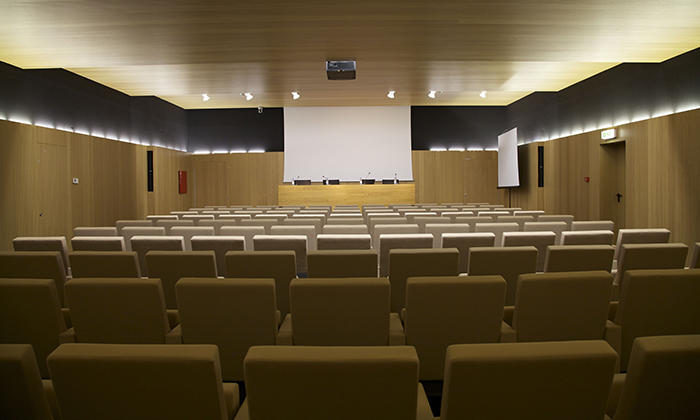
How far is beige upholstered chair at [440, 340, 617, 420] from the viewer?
103 centimetres

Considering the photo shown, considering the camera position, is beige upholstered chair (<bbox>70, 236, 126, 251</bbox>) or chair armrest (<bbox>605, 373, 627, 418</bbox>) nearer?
chair armrest (<bbox>605, 373, 627, 418</bbox>)

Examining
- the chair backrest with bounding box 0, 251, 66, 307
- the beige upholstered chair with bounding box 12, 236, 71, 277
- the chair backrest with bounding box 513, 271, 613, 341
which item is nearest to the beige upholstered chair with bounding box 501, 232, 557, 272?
the chair backrest with bounding box 513, 271, 613, 341

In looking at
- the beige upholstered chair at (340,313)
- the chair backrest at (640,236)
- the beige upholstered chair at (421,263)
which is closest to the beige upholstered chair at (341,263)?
the beige upholstered chair at (421,263)

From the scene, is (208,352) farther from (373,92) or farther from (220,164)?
(220,164)

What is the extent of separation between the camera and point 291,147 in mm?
15070

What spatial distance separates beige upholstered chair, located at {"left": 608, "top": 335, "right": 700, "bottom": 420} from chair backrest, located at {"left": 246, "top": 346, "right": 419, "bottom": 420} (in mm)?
589

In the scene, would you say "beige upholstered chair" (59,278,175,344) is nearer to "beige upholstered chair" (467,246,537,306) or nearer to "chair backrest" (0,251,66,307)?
"chair backrest" (0,251,66,307)

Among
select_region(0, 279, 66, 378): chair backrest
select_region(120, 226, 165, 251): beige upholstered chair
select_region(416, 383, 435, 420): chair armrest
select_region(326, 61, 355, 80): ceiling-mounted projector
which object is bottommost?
select_region(416, 383, 435, 420): chair armrest

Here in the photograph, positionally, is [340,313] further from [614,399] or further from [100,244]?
[100,244]

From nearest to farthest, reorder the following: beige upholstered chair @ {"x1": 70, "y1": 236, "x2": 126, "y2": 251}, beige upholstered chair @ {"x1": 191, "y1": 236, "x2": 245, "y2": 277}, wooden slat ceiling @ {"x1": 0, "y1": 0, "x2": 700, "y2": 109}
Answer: beige upholstered chair @ {"x1": 191, "y1": 236, "x2": 245, "y2": 277}, beige upholstered chair @ {"x1": 70, "y1": 236, "x2": 126, "y2": 251}, wooden slat ceiling @ {"x1": 0, "y1": 0, "x2": 700, "y2": 109}

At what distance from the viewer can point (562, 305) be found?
2.07m

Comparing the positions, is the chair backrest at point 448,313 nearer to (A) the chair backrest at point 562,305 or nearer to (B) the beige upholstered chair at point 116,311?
(A) the chair backrest at point 562,305

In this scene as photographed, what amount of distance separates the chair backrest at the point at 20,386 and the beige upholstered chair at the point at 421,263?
2.06 m

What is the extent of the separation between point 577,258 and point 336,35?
5150 mm
